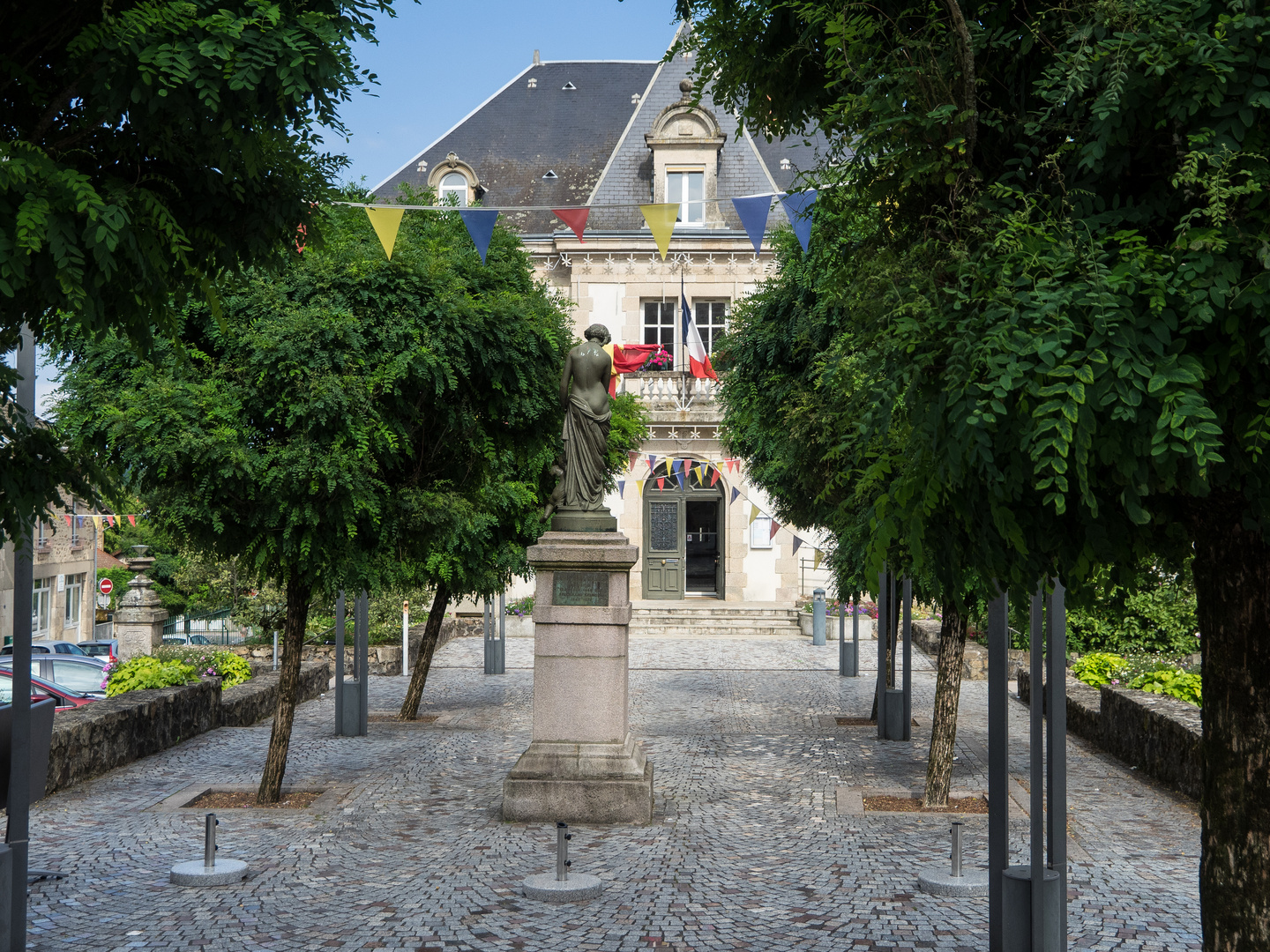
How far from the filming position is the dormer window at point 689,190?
111 feet

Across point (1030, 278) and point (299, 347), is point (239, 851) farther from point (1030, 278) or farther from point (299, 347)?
point (1030, 278)

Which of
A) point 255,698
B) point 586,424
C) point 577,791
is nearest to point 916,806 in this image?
point 577,791

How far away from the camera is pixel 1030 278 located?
11.3 ft

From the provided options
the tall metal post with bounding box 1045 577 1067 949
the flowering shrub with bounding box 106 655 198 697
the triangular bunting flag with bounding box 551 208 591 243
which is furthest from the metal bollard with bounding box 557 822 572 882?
the flowering shrub with bounding box 106 655 198 697

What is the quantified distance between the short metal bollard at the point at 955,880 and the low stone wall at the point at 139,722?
7335 mm

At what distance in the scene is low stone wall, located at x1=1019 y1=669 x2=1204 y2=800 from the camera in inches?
435

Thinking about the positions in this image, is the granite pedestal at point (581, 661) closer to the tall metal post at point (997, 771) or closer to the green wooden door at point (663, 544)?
the tall metal post at point (997, 771)

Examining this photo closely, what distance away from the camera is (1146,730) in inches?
482

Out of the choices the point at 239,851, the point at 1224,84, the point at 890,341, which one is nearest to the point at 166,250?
the point at 890,341

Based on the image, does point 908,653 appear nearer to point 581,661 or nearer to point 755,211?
point 581,661

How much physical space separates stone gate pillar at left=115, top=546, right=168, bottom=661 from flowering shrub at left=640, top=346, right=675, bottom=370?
39.4 ft

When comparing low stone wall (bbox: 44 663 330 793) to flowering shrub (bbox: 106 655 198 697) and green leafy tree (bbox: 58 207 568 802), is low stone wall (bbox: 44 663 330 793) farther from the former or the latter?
green leafy tree (bbox: 58 207 568 802)

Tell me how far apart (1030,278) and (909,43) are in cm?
108

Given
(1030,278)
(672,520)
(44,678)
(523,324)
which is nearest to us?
(1030,278)
